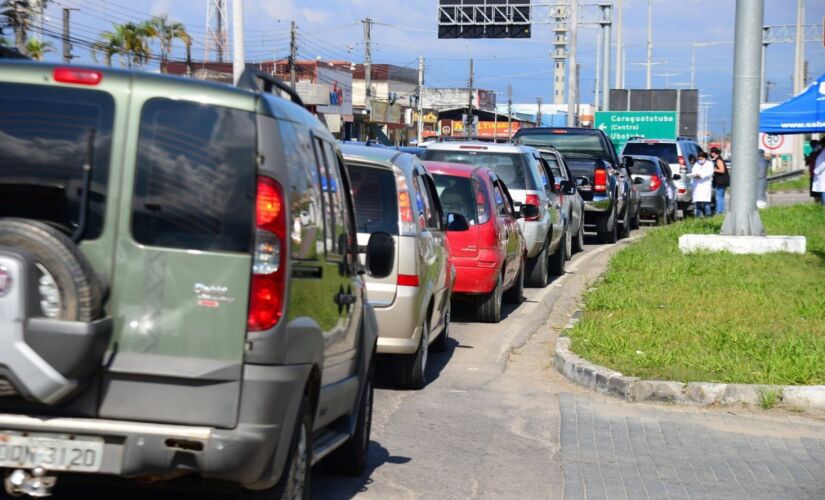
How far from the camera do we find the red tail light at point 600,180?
85.5 feet

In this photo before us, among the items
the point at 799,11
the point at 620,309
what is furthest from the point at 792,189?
the point at 620,309

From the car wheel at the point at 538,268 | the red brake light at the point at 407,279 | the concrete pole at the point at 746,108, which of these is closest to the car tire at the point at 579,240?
the concrete pole at the point at 746,108

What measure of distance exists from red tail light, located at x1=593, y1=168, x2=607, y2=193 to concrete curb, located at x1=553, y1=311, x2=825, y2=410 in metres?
15.9

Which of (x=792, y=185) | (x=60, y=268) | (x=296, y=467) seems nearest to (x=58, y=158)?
(x=60, y=268)

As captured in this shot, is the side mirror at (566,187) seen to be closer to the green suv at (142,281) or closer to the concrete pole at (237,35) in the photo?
the concrete pole at (237,35)

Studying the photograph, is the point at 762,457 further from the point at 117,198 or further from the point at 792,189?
the point at 792,189

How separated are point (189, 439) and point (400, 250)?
16.3ft

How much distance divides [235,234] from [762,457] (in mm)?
4613

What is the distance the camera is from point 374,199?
981 centimetres

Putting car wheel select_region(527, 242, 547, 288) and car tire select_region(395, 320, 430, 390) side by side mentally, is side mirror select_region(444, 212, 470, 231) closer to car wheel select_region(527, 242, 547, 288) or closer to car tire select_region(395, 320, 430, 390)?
car tire select_region(395, 320, 430, 390)

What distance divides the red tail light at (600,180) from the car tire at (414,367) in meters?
16.3

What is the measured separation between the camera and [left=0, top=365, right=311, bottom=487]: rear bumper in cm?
475

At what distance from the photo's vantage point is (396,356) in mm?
10039

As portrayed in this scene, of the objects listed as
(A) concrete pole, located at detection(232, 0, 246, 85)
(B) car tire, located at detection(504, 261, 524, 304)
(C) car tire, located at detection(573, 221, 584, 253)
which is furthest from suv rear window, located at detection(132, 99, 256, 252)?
(A) concrete pole, located at detection(232, 0, 246, 85)
